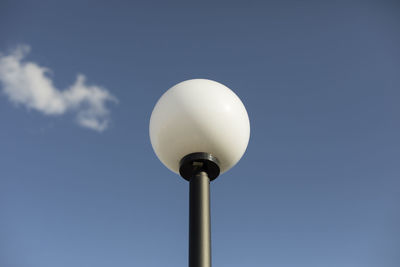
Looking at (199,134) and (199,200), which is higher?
(199,134)

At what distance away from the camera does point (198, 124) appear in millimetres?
4492

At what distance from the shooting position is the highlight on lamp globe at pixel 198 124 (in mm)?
4523

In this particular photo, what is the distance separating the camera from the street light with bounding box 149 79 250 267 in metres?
4.49

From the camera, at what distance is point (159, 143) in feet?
15.6

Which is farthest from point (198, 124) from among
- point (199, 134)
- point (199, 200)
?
point (199, 200)

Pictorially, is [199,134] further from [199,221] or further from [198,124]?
[199,221]

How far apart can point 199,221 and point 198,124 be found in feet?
3.55

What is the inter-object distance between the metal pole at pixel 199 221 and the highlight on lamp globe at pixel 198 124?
1.18ft

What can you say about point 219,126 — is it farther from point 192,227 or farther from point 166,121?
point 192,227

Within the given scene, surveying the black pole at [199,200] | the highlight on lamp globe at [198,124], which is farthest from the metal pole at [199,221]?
the highlight on lamp globe at [198,124]

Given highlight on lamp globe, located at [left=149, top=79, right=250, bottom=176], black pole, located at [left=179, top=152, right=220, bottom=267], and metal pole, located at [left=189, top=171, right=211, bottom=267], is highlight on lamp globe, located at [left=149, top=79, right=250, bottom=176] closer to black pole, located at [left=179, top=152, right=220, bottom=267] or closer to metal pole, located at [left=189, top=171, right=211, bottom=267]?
black pole, located at [left=179, top=152, right=220, bottom=267]

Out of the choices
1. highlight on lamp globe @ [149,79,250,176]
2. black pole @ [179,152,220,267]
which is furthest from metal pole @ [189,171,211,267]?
highlight on lamp globe @ [149,79,250,176]

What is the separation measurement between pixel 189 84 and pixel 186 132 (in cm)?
68

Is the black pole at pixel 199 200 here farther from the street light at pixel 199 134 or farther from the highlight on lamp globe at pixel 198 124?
the highlight on lamp globe at pixel 198 124
